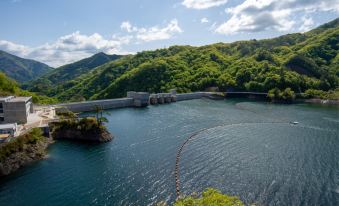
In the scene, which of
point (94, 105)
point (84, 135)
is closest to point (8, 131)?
point (84, 135)

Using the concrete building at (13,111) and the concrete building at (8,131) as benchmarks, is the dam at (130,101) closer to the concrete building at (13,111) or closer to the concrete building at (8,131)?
the concrete building at (13,111)

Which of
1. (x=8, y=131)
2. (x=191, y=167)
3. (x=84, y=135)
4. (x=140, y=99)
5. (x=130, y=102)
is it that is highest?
(x=140, y=99)

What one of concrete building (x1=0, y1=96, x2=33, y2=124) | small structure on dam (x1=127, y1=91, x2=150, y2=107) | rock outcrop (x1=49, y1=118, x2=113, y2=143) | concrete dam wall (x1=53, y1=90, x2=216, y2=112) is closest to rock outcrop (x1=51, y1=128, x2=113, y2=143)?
rock outcrop (x1=49, y1=118, x2=113, y2=143)

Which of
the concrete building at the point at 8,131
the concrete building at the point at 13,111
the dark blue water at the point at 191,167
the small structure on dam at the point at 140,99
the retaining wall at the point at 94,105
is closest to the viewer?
the dark blue water at the point at 191,167

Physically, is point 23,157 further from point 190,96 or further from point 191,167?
point 190,96

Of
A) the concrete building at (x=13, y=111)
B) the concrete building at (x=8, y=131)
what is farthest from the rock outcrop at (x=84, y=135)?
the concrete building at (x=8, y=131)

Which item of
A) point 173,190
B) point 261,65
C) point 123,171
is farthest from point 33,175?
point 261,65

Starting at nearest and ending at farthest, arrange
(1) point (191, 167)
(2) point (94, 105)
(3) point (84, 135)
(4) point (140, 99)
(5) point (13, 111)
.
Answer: (1) point (191, 167), (3) point (84, 135), (5) point (13, 111), (2) point (94, 105), (4) point (140, 99)

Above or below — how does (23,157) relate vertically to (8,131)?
below

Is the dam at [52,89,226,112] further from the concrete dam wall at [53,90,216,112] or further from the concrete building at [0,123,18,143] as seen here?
the concrete building at [0,123,18,143]
